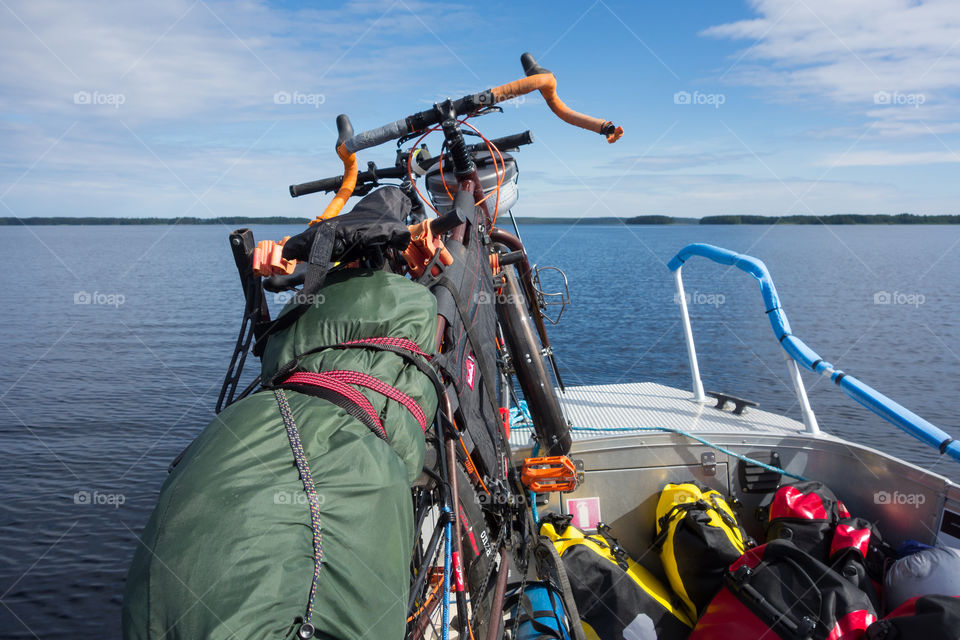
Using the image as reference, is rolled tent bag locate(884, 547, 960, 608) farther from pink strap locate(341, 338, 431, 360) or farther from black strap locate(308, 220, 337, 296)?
black strap locate(308, 220, 337, 296)

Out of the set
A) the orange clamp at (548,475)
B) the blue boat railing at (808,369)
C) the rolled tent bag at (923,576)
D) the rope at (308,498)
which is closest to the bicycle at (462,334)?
the orange clamp at (548,475)

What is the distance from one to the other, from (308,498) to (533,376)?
130 inches

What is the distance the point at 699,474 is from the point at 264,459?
4.15m

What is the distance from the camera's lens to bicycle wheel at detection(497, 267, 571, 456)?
4.64 metres

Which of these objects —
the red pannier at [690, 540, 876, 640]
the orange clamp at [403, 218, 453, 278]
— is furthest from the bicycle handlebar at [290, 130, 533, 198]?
the red pannier at [690, 540, 876, 640]

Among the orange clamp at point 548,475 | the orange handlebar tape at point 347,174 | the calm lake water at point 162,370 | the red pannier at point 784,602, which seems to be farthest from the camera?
the calm lake water at point 162,370

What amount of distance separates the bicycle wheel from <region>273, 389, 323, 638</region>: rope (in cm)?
311

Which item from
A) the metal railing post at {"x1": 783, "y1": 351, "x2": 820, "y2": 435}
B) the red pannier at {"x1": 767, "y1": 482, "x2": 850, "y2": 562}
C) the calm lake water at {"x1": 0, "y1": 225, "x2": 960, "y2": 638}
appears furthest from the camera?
the calm lake water at {"x1": 0, "y1": 225, "x2": 960, "y2": 638}

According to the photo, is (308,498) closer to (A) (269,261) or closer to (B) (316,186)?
(A) (269,261)

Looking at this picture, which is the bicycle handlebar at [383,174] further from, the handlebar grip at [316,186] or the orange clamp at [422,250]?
the orange clamp at [422,250]

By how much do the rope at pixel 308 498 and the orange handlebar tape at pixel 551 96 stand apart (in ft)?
8.20

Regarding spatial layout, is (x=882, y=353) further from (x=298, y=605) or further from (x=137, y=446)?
(x=298, y=605)

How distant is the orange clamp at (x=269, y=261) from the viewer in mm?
2277

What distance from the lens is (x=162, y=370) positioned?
1590cm
